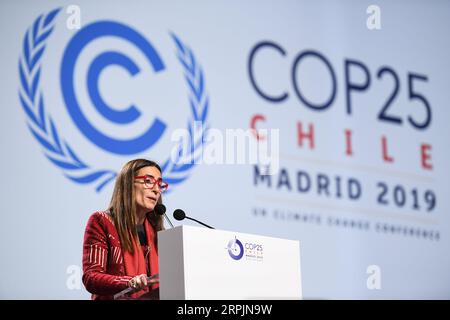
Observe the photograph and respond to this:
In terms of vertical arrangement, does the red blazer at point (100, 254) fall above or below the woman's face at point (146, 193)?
below

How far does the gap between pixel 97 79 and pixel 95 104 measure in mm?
146

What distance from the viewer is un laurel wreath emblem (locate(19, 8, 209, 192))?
169 inches

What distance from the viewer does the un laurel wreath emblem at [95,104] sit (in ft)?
14.1

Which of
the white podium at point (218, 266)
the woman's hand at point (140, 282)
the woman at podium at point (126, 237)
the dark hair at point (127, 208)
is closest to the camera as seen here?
the white podium at point (218, 266)

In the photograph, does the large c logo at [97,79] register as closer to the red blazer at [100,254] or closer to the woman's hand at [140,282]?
the red blazer at [100,254]

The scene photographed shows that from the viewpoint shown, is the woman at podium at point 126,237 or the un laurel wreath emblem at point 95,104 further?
the un laurel wreath emblem at point 95,104

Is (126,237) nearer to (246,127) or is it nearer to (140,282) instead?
(140,282)

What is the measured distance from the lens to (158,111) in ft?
15.1

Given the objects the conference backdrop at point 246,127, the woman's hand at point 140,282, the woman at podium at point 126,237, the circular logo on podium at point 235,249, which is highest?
the conference backdrop at point 246,127

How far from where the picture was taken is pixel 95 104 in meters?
4.46

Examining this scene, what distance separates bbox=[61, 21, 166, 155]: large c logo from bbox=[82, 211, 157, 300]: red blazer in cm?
100

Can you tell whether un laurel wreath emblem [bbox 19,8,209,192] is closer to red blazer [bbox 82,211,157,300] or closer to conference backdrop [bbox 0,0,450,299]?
conference backdrop [bbox 0,0,450,299]

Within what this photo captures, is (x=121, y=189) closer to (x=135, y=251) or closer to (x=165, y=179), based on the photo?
(x=135, y=251)

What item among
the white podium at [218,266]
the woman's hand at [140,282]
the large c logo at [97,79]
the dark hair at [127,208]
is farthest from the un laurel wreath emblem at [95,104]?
the white podium at [218,266]
